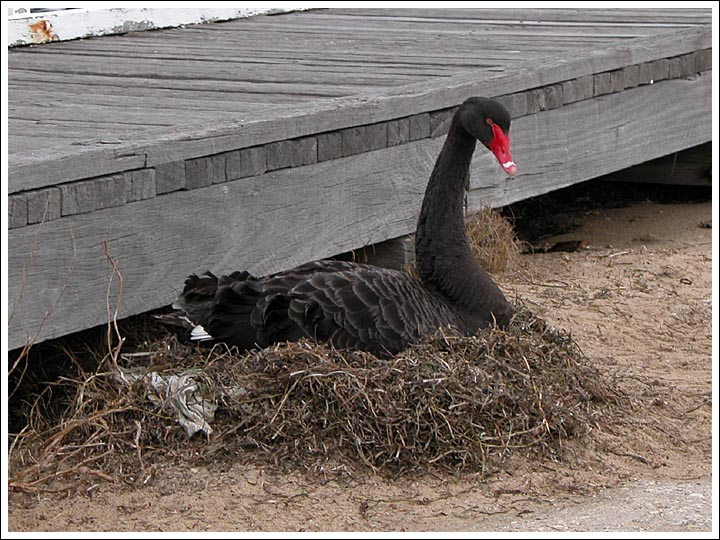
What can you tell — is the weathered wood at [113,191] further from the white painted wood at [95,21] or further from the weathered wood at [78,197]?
the white painted wood at [95,21]

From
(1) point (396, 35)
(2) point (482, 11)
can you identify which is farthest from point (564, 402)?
(2) point (482, 11)

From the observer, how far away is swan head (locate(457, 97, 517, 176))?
5090mm

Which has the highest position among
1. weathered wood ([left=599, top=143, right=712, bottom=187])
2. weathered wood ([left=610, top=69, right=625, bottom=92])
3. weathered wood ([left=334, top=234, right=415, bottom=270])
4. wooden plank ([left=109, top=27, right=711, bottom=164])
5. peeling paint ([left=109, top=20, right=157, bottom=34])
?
peeling paint ([left=109, top=20, right=157, bottom=34])

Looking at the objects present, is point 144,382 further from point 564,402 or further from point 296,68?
A: point 296,68

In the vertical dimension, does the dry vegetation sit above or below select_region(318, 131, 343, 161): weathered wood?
below

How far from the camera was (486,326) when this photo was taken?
5195mm

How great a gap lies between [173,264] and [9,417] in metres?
0.92

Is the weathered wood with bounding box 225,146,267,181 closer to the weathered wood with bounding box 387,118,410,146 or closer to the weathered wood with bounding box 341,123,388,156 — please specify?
the weathered wood with bounding box 341,123,388,156

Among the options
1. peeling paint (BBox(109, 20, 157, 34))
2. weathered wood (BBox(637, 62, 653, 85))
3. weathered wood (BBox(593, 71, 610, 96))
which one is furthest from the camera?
peeling paint (BBox(109, 20, 157, 34))

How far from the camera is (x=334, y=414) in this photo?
4.57m

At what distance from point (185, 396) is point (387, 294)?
34.4 inches

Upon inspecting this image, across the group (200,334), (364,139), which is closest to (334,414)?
(200,334)

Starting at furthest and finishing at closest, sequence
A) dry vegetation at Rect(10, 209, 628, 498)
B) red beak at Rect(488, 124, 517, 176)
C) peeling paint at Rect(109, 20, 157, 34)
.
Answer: peeling paint at Rect(109, 20, 157, 34), red beak at Rect(488, 124, 517, 176), dry vegetation at Rect(10, 209, 628, 498)

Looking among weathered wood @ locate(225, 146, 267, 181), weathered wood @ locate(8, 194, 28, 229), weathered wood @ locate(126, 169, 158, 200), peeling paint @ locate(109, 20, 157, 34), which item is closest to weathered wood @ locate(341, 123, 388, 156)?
weathered wood @ locate(225, 146, 267, 181)
